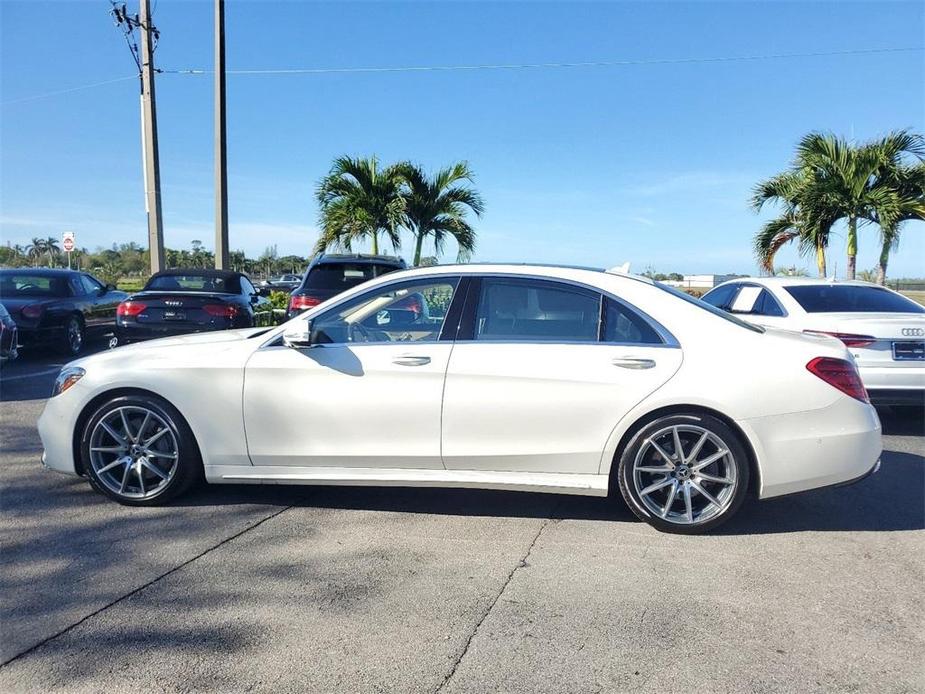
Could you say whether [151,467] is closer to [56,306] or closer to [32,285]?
[56,306]

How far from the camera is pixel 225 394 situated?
14.2ft

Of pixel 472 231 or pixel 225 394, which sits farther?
pixel 472 231

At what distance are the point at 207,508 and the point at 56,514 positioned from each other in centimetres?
87

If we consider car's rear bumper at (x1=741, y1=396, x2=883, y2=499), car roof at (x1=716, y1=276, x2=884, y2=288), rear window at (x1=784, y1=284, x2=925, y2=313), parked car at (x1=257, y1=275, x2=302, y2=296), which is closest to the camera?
car's rear bumper at (x1=741, y1=396, x2=883, y2=499)

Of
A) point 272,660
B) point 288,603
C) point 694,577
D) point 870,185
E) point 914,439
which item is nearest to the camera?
point 272,660

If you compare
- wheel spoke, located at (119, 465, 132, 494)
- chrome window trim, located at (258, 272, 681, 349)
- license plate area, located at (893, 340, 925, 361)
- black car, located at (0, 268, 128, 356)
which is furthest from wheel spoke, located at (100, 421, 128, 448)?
black car, located at (0, 268, 128, 356)

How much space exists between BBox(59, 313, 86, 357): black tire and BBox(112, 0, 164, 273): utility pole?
4.74 metres

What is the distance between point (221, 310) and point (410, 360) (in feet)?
20.0

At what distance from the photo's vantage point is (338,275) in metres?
10.5

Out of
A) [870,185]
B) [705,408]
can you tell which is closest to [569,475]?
[705,408]

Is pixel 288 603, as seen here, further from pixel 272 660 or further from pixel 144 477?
pixel 144 477

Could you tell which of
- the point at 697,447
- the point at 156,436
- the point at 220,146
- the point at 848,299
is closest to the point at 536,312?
the point at 697,447

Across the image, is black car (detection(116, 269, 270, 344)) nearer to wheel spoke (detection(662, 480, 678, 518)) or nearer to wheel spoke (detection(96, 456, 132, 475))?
wheel spoke (detection(96, 456, 132, 475))

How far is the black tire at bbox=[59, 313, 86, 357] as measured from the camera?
11039 millimetres
